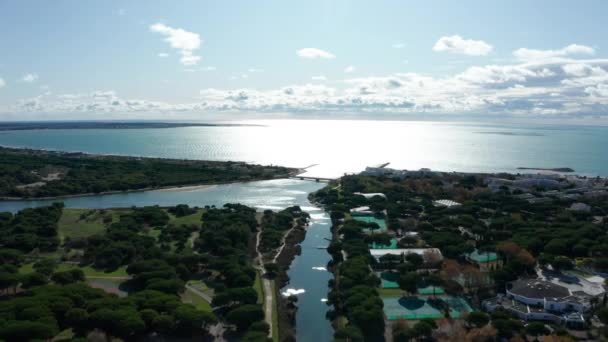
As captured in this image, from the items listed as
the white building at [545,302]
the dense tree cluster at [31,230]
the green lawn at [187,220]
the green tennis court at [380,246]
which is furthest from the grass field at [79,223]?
the white building at [545,302]

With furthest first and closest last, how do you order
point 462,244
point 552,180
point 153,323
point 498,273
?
point 552,180
point 462,244
point 498,273
point 153,323

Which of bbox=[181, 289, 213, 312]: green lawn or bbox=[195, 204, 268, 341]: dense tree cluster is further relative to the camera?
bbox=[181, 289, 213, 312]: green lawn

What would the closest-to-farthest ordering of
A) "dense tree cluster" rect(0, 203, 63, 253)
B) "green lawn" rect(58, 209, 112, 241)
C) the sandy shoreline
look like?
"dense tree cluster" rect(0, 203, 63, 253)
"green lawn" rect(58, 209, 112, 241)
the sandy shoreline

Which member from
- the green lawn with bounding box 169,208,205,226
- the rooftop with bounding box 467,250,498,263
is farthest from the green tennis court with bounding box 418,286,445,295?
the green lawn with bounding box 169,208,205,226

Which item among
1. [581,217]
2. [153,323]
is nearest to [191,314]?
[153,323]

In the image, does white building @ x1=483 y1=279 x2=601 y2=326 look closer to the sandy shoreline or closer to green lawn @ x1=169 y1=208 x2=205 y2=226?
green lawn @ x1=169 y1=208 x2=205 y2=226

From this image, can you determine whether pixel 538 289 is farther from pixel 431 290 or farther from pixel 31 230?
pixel 31 230

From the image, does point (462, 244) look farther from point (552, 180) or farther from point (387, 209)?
point (552, 180)
